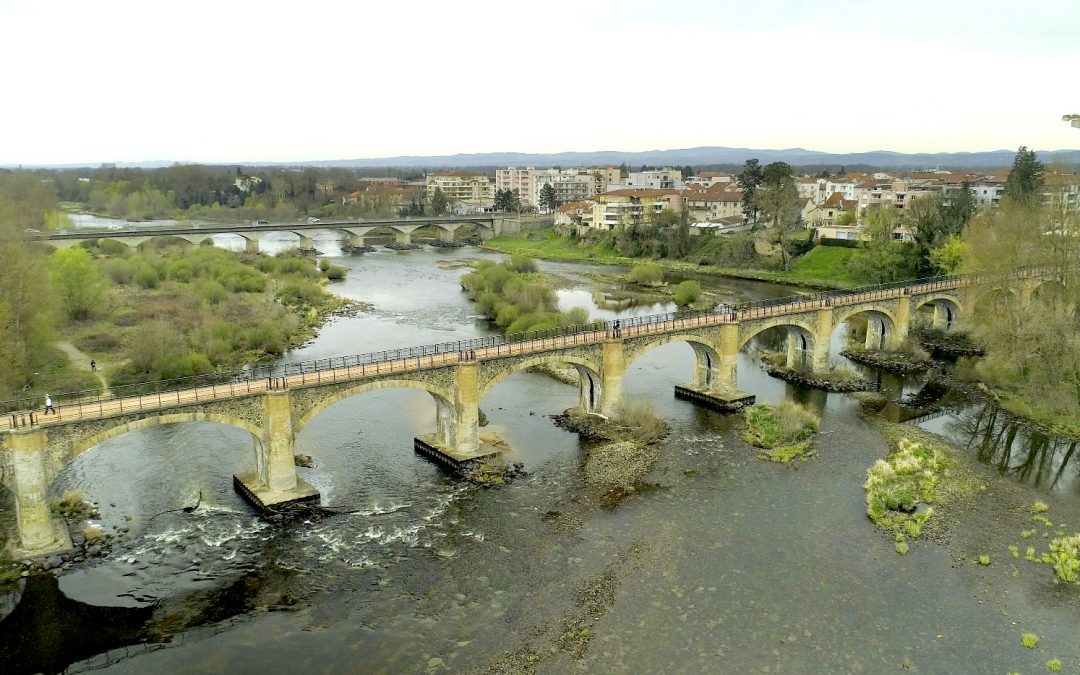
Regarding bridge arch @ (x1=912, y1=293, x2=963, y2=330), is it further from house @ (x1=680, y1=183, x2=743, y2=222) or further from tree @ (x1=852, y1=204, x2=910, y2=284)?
house @ (x1=680, y1=183, x2=743, y2=222)

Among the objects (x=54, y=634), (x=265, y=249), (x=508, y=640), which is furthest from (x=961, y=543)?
(x=265, y=249)

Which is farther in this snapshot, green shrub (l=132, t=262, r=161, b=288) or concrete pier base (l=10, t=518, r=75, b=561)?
green shrub (l=132, t=262, r=161, b=288)

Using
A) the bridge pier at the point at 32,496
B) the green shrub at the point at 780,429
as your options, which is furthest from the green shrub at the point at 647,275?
the bridge pier at the point at 32,496

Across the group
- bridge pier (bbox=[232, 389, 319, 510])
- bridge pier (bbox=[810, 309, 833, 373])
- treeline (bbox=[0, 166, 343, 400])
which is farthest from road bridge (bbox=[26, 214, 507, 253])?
bridge pier (bbox=[810, 309, 833, 373])

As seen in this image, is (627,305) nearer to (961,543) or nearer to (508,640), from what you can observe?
(961,543)

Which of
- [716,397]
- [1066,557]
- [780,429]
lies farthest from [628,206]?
[1066,557]

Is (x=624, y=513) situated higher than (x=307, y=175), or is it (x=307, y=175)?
(x=307, y=175)

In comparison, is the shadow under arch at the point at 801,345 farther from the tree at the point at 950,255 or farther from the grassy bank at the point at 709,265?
the grassy bank at the point at 709,265
